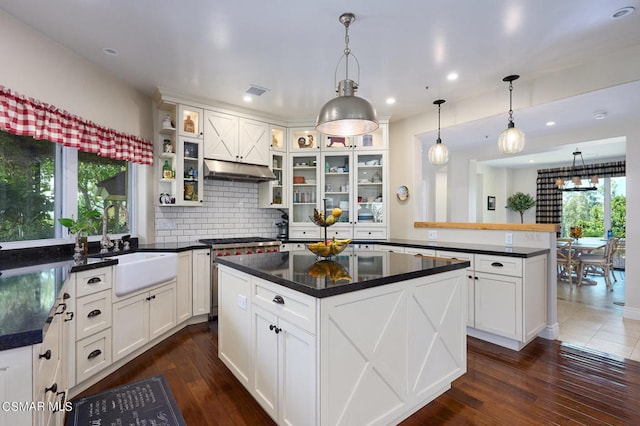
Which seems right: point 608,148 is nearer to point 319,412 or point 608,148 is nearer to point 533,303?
point 533,303

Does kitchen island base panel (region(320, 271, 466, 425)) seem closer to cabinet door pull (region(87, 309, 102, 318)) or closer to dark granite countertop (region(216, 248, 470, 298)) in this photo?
dark granite countertop (region(216, 248, 470, 298))

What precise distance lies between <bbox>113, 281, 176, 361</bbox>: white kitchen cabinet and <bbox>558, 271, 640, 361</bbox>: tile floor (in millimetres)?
4045

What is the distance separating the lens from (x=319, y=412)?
1438 mm

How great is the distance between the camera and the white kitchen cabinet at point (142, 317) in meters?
2.54

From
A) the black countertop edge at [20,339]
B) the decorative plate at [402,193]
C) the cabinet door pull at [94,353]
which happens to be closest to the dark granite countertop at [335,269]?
the black countertop edge at [20,339]

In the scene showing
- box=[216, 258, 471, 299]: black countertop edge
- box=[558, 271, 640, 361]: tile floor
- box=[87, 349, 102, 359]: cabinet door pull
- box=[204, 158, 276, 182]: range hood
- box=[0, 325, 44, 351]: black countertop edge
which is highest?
box=[204, 158, 276, 182]: range hood

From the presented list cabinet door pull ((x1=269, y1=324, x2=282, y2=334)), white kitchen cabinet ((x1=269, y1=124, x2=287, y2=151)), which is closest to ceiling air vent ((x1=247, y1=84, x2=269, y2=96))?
white kitchen cabinet ((x1=269, y1=124, x2=287, y2=151))

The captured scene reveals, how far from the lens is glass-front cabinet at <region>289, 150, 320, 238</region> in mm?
4672

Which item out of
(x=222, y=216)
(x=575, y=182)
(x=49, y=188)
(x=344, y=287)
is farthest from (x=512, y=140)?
(x=575, y=182)

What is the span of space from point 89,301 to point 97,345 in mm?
359

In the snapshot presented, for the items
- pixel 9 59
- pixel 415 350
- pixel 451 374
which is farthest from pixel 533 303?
pixel 9 59

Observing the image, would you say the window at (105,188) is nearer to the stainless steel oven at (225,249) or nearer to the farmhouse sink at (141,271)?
the farmhouse sink at (141,271)

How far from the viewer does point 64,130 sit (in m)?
2.63

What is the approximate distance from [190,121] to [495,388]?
4.13 metres
